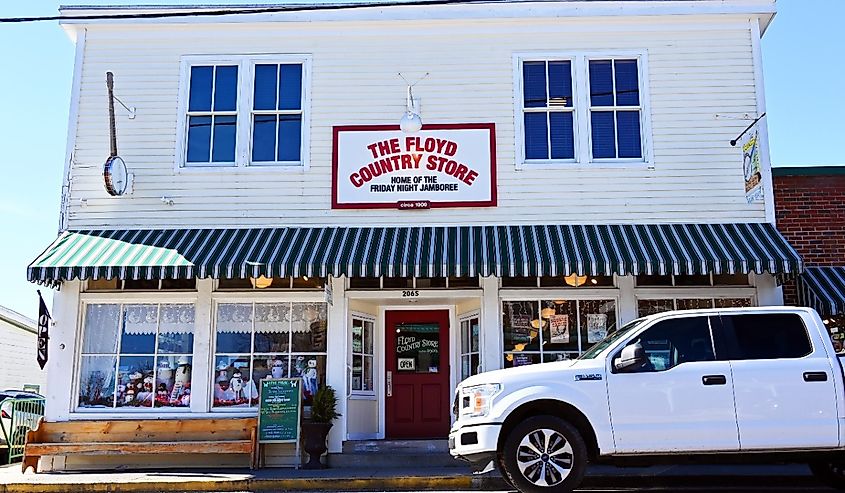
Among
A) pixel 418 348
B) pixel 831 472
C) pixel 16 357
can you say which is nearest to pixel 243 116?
pixel 418 348

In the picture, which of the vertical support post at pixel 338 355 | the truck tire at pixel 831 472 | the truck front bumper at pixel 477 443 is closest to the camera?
the truck front bumper at pixel 477 443

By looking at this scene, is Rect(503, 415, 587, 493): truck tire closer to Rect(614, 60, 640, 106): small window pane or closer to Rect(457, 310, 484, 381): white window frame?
Rect(457, 310, 484, 381): white window frame

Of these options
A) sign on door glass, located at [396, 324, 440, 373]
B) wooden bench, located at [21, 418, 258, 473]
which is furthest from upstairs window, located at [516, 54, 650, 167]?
wooden bench, located at [21, 418, 258, 473]

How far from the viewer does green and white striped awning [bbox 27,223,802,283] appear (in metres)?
11.8

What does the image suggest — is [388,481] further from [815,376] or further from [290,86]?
[290,86]

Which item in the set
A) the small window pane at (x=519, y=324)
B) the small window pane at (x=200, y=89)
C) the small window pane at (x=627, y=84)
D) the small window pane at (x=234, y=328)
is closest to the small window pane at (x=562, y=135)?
the small window pane at (x=627, y=84)

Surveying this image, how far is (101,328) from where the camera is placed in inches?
524

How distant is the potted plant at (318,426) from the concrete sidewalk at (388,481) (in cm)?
99

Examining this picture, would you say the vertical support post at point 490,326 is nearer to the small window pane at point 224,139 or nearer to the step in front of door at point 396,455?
the step in front of door at point 396,455

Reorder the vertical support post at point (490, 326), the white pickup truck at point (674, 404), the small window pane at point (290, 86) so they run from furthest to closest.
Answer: the small window pane at point (290, 86) < the vertical support post at point (490, 326) < the white pickup truck at point (674, 404)

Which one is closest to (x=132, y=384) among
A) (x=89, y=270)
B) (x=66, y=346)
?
(x=66, y=346)

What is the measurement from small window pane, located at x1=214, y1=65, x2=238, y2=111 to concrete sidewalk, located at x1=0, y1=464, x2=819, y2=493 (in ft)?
19.9

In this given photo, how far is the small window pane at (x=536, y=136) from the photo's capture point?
1350cm

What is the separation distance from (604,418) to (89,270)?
771cm
